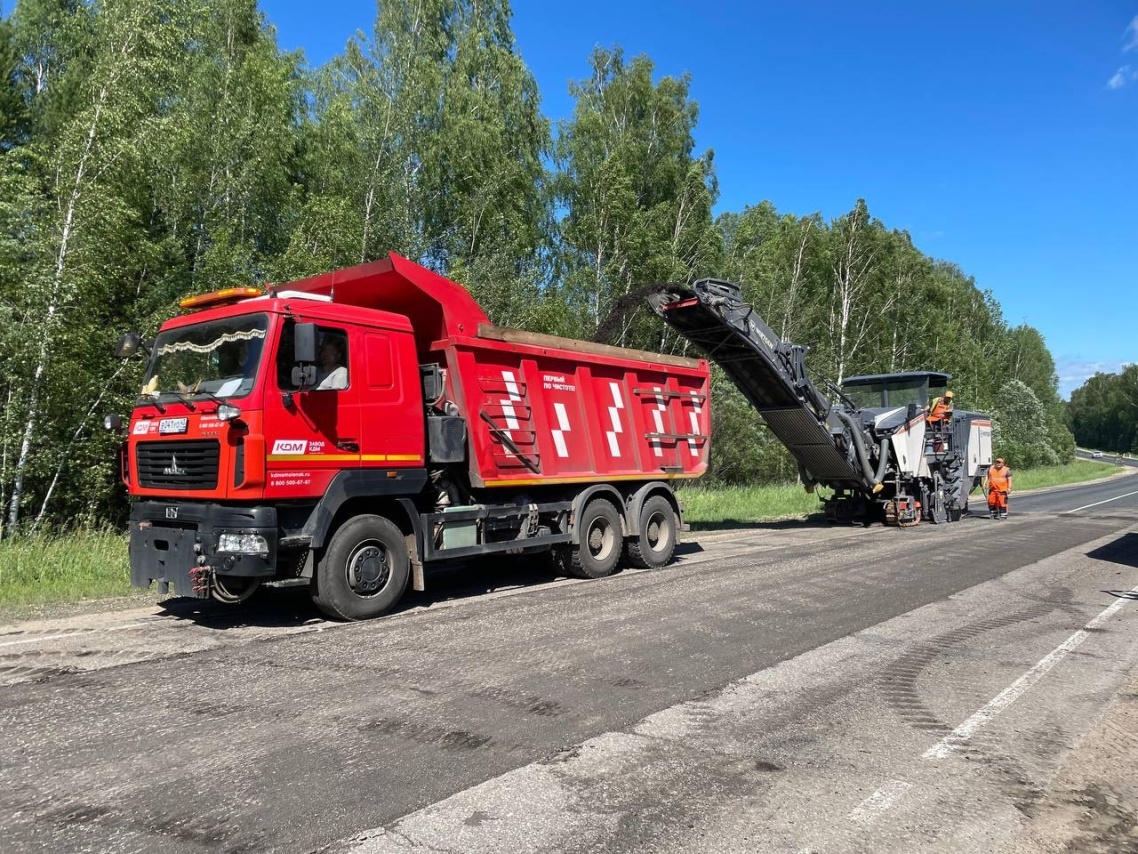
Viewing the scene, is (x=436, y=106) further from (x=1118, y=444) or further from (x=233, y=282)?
(x=1118, y=444)

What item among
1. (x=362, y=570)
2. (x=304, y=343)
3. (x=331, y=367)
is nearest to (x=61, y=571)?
(x=362, y=570)

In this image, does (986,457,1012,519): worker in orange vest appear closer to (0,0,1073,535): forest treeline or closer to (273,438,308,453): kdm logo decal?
(0,0,1073,535): forest treeline

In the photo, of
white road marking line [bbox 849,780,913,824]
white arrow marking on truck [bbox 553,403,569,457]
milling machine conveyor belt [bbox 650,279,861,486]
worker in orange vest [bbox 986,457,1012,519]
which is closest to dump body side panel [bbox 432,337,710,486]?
white arrow marking on truck [bbox 553,403,569,457]

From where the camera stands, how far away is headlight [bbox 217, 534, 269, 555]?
6344mm

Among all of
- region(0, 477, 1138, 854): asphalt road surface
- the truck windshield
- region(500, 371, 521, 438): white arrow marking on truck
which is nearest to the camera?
region(0, 477, 1138, 854): asphalt road surface

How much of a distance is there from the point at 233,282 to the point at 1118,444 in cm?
14100

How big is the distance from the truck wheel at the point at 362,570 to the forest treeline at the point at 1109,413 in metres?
137

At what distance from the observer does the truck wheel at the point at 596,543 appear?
31.6 feet

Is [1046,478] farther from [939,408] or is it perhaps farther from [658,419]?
[658,419]

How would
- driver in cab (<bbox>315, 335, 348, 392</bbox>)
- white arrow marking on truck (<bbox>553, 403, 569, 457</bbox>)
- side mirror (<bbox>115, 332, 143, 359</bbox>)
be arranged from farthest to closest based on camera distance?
white arrow marking on truck (<bbox>553, 403, 569, 457</bbox>) < side mirror (<bbox>115, 332, 143, 359</bbox>) < driver in cab (<bbox>315, 335, 348, 392</bbox>)

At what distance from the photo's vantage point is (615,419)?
10.2 meters

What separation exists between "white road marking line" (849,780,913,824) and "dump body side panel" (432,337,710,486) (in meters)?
5.36

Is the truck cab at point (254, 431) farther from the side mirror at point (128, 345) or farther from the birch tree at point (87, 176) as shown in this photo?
the birch tree at point (87, 176)

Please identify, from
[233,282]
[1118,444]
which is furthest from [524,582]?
[1118,444]
